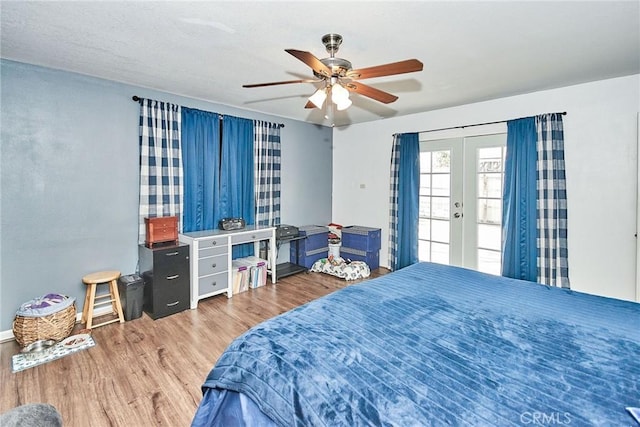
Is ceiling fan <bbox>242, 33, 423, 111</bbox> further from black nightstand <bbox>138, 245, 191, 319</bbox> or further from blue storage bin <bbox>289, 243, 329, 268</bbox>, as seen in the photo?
blue storage bin <bbox>289, 243, 329, 268</bbox>

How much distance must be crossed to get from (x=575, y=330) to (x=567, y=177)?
2481mm

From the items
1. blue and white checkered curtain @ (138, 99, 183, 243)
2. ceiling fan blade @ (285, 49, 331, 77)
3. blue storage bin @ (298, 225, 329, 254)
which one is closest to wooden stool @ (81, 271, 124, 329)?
blue and white checkered curtain @ (138, 99, 183, 243)

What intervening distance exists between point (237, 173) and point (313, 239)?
5.09 feet

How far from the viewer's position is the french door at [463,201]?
391 centimetres

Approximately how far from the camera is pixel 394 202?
4.76 m

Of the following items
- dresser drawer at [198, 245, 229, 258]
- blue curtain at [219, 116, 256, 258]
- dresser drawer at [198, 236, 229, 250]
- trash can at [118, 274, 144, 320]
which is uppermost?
blue curtain at [219, 116, 256, 258]

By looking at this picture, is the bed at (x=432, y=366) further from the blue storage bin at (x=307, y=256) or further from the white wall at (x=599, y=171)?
the blue storage bin at (x=307, y=256)

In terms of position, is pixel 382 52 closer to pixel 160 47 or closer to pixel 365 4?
pixel 365 4

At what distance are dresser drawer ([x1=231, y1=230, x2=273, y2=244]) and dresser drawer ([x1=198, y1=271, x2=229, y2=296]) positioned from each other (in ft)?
1.35

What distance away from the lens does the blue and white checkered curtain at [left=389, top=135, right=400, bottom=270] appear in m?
4.71

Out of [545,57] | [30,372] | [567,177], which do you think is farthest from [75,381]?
[567,177]

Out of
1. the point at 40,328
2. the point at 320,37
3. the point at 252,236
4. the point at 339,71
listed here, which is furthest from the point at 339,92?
the point at 40,328

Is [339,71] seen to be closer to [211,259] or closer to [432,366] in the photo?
[432,366]

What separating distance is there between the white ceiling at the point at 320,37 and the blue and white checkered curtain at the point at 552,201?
482 millimetres
